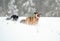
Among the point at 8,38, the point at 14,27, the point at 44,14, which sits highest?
the point at 44,14

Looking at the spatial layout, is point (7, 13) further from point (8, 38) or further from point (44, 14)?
point (44, 14)

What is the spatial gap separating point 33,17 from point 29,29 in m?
0.13

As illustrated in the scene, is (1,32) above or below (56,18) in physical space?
below

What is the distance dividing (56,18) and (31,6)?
277 millimetres

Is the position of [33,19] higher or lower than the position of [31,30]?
higher

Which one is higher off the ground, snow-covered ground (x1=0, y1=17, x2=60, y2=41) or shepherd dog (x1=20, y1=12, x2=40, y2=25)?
shepherd dog (x1=20, y1=12, x2=40, y2=25)

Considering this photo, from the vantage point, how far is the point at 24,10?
1.23 m

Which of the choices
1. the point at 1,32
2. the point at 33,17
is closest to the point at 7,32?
the point at 1,32

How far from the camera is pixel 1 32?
1.22 meters

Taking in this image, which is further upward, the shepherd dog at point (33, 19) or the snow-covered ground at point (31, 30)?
the shepherd dog at point (33, 19)

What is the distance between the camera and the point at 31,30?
1214 mm

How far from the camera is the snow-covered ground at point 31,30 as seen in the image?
1.21 m

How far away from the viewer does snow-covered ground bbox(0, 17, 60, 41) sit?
1208 mm

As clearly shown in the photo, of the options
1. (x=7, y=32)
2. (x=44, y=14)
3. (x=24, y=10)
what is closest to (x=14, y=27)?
(x=7, y=32)
